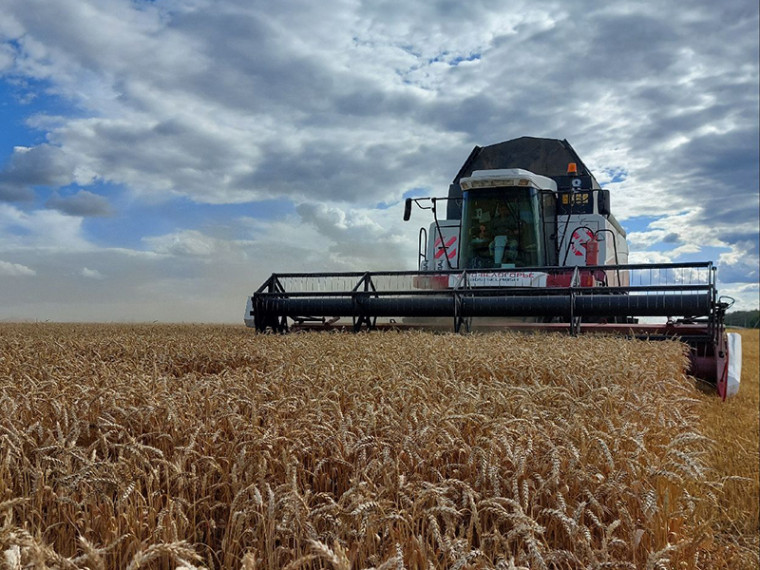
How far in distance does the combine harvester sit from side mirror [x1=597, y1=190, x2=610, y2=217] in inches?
0.7

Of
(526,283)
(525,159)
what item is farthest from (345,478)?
(525,159)

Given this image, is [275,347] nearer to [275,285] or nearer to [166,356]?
[166,356]

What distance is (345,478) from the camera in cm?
246

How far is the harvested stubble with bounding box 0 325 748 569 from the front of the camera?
6.21 feet

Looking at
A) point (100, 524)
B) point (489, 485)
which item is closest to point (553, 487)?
point (489, 485)

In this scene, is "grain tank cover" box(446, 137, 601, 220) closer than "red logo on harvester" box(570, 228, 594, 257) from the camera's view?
No

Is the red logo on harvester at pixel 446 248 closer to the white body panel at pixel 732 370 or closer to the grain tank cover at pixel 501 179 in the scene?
the grain tank cover at pixel 501 179

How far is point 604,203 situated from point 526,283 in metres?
2.00

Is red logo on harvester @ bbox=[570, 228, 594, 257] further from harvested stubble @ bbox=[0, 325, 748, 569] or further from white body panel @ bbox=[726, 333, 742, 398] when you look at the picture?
harvested stubble @ bbox=[0, 325, 748, 569]

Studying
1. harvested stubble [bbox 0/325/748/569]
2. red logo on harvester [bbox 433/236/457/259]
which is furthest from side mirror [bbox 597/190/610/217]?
harvested stubble [bbox 0/325/748/569]

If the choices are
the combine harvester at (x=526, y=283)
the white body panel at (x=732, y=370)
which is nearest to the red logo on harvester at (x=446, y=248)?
the combine harvester at (x=526, y=283)

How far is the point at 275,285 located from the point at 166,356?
511 cm

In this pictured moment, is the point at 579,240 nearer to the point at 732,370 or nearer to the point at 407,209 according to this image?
the point at 407,209

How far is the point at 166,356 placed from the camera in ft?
21.4
